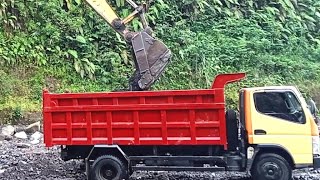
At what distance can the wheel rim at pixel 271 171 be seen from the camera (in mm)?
7902

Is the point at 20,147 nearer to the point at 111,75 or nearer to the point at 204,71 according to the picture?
the point at 111,75

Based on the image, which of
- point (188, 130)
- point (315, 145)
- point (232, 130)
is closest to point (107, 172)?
point (188, 130)

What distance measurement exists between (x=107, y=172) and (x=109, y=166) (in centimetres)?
12

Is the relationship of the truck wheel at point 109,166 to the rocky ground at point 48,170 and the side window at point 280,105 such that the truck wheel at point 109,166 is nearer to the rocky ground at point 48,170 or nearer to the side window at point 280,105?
the rocky ground at point 48,170

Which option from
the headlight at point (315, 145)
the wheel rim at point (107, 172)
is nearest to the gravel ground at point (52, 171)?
the wheel rim at point (107, 172)

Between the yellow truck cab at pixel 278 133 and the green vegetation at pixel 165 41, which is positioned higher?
the green vegetation at pixel 165 41

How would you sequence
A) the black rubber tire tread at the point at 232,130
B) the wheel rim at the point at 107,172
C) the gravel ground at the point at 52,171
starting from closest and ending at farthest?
the black rubber tire tread at the point at 232,130 < the wheel rim at the point at 107,172 < the gravel ground at the point at 52,171

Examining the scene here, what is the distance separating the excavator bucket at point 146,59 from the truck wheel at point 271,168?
247 cm

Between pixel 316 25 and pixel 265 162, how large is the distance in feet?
38.1

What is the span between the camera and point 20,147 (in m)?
11.5

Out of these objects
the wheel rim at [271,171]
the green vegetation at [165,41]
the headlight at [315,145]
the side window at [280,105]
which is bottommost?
the wheel rim at [271,171]

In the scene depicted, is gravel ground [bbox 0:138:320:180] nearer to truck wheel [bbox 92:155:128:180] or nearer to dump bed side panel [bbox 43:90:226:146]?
truck wheel [bbox 92:155:128:180]

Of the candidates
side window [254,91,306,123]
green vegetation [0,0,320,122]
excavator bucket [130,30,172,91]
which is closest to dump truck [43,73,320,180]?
side window [254,91,306,123]

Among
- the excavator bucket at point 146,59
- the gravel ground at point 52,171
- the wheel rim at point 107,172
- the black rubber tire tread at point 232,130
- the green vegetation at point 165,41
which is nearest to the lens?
the black rubber tire tread at point 232,130
